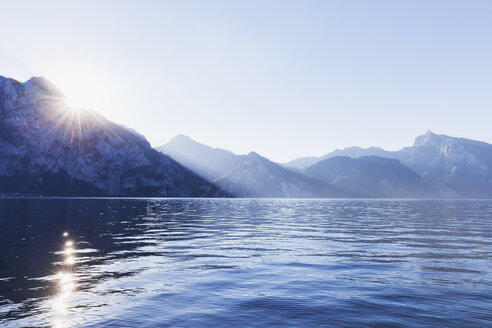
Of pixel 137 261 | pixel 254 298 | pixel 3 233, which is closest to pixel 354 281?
pixel 254 298

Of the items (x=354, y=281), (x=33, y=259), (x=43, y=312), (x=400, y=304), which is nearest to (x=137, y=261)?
(x=33, y=259)

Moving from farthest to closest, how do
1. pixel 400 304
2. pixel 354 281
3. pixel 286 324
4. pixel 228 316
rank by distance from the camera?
pixel 354 281, pixel 400 304, pixel 228 316, pixel 286 324

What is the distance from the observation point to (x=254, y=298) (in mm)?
16422

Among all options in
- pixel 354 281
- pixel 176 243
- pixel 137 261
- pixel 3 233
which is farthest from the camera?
pixel 3 233

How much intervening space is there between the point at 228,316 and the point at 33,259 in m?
20.6

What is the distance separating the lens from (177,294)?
17062mm

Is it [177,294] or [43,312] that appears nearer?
[43,312]

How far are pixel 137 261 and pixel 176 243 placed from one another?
10.1 meters

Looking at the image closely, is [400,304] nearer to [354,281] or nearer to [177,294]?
[354,281]

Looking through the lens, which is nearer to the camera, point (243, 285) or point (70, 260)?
point (243, 285)

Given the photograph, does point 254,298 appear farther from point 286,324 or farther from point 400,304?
point 400,304

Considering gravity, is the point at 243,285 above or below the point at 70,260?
above

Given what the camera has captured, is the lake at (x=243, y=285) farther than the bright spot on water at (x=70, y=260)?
No

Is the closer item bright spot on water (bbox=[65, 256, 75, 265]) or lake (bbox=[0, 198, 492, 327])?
lake (bbox=[0, 198, 492, 327])
